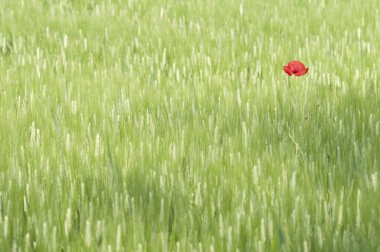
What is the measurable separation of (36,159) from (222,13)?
3604mm

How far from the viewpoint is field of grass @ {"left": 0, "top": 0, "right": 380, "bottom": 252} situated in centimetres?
234

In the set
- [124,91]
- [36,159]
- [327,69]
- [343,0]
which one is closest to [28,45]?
[124,91]

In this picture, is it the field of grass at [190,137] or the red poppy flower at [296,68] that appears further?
the red poppy flower at [296,68]

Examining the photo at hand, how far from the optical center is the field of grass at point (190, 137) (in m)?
2.34

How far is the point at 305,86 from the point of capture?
12.8 feet

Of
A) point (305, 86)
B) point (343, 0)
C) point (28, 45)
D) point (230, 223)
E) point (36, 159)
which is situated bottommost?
point (230, 223)

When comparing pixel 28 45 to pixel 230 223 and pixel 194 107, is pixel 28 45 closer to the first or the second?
pixel 194 107

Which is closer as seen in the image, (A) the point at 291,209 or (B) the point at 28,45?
(A) the point at 291,209

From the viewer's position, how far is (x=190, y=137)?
319cm

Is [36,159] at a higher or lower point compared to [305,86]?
lower

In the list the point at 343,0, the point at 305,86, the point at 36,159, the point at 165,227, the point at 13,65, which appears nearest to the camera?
the point at 165,227

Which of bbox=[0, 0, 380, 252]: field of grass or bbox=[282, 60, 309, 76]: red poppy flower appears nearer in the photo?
bbox=[0, 0, 380, 252]: field of grass

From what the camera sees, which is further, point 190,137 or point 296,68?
point 296,68

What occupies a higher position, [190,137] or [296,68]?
[296,68]
